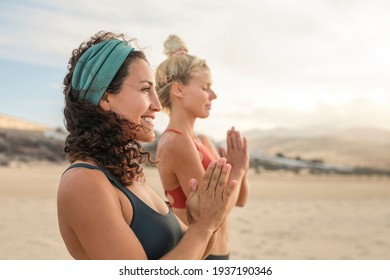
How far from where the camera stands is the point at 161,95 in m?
2.88

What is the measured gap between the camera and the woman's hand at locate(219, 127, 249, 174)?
250 cm

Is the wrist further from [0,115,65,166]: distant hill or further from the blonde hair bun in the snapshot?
[0,115,65,166]: distant hill

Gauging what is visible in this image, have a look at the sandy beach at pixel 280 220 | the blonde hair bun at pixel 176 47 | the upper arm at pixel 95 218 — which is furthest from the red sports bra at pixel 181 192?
the sandy beach at pixel 280 220

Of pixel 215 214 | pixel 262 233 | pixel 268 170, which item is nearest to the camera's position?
pixel 215 214

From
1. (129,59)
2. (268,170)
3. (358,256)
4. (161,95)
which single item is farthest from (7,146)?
(129,59)

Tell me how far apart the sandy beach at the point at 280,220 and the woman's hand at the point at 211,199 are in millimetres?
5768

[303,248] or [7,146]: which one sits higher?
[303,248]

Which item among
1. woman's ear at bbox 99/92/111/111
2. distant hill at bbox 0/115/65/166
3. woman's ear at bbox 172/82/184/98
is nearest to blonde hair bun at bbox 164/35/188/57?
woman's ear at bbox 172/82/184/98

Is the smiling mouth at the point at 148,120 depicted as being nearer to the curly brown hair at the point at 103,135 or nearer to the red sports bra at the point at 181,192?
the curly brown hair at the point at 103,135

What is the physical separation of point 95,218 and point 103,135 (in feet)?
0.94

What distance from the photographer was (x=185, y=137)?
8.88 ft

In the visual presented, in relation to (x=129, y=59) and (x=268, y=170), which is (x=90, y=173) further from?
(x=268, y=170)

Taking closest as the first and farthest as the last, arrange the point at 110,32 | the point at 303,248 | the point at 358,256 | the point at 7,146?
the point at 110,32, the point at 358,256, the point at 303,248, the point at 7,146
